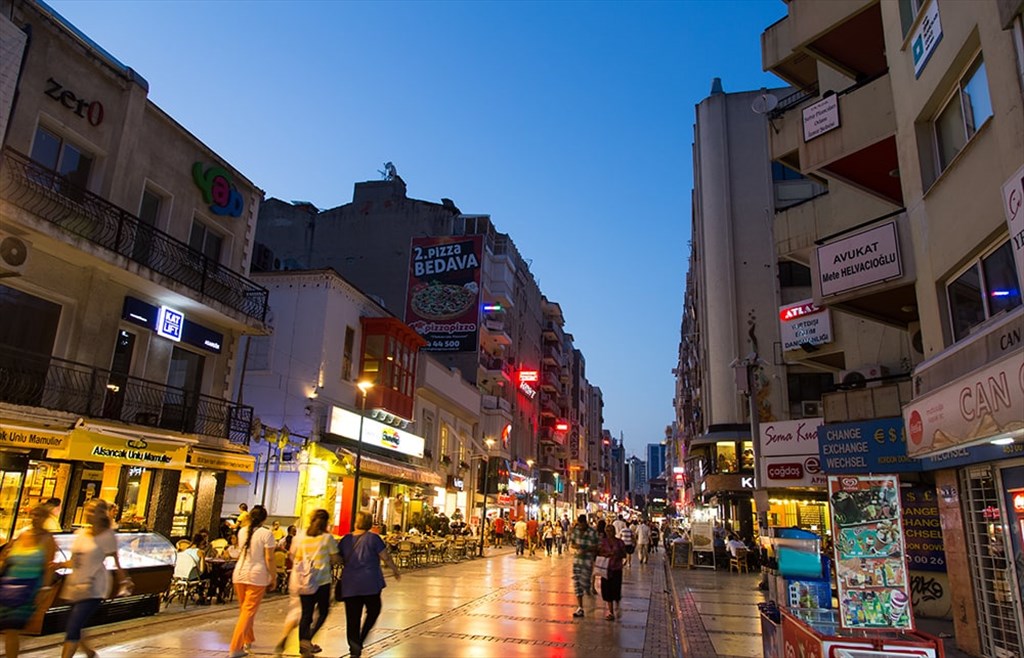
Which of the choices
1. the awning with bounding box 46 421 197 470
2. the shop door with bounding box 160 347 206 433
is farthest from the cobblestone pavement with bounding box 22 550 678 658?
the shop door with bounding box 160 347 206 433

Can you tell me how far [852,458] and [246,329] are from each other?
50.4ft

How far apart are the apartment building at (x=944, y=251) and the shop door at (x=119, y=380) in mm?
14881

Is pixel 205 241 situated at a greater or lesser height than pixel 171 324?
greater

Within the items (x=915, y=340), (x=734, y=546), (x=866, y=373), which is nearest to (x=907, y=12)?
(x=915, y=340)

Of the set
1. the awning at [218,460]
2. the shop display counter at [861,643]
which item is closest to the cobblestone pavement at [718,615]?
the shop display counter at [861,643]

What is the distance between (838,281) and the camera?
1255 cm

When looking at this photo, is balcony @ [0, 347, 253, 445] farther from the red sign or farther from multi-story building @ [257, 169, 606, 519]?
multi-story building @ [257, 169, 606, 519]

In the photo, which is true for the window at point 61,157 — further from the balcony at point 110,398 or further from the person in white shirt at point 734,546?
the person in white shirt at point 734,546

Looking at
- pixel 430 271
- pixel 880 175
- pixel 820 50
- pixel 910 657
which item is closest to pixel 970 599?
pixel 910 657

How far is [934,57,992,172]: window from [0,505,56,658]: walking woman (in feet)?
39.4

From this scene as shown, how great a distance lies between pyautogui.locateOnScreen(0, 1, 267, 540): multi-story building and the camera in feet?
42.0

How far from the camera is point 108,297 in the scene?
49.2 feet

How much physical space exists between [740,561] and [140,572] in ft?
69.6

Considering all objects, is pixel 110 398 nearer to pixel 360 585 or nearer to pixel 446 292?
pixel 360 585
